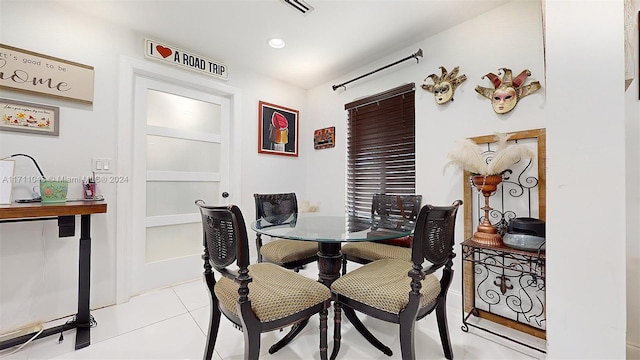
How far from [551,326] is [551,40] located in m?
0.61

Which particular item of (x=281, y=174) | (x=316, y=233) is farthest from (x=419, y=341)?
(x=281, y=174)

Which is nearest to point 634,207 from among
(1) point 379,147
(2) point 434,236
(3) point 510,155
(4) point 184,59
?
(3) point 510,155

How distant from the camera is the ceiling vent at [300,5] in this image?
197 centimetres

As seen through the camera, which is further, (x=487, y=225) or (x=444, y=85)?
(x=444, y=85)

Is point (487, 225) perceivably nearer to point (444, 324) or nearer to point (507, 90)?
point (444, 324)

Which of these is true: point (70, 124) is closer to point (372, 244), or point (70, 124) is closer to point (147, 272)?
point (147, 272)

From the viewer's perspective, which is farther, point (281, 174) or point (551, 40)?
point (281, 174)

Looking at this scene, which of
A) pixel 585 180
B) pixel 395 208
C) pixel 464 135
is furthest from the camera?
pixel 395 208

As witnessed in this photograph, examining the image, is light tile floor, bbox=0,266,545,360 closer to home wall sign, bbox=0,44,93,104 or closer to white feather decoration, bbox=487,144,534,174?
white feather decoration, bbox=487,144,534,174

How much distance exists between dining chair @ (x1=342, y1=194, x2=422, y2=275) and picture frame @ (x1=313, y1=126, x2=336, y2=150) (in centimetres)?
108

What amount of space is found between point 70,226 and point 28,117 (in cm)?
90

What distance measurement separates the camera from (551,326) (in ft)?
1.80

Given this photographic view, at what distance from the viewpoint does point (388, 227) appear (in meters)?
1.88

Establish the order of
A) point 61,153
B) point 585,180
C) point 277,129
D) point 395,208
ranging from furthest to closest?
1. point 277,129
2. point 395,208
3. point 61,153
4. point 585,180
